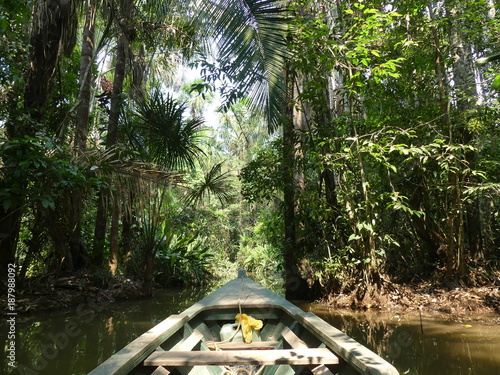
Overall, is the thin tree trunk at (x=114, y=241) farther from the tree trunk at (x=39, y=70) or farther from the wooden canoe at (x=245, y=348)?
the wooden canoe at (x=245, y=348)

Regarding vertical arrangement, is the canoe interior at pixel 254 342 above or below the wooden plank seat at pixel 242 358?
below

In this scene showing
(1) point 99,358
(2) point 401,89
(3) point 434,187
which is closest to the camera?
(1) point 99,358

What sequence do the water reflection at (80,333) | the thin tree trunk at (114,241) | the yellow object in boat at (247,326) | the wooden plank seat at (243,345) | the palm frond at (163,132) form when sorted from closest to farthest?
1. the wooden plank seat at (243,345)
2. the yellow object in boat at (247,326)
3. the water reflection at (80,333)
4. the thin tree trunk at (114,241)
5. the palm frond at (163,132)

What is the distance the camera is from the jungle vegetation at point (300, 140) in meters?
5.38

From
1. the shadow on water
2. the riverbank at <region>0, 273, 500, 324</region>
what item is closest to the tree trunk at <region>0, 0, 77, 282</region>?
the riverbank at <region>0, 273, 500, 324</region>

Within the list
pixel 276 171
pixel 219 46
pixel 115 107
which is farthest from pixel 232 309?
pixel 115 107

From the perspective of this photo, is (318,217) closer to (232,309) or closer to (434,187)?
(434,187)

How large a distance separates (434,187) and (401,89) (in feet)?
5.66

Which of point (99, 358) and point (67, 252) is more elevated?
point (67, 252)

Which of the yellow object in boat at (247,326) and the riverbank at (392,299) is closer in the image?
the yellow object in boat at (247,326)

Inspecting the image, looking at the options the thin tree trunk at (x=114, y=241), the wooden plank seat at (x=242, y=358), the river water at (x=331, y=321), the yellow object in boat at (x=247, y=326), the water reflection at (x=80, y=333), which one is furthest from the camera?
the thin tree trunk at (x=114, y=241)

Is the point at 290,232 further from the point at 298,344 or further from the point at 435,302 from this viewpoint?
the point at 298,344

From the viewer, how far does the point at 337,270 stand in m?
6.72

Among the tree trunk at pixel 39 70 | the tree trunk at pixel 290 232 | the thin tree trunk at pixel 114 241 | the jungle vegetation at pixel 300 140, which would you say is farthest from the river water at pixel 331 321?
the thin tree trunk at pixel 114 241
